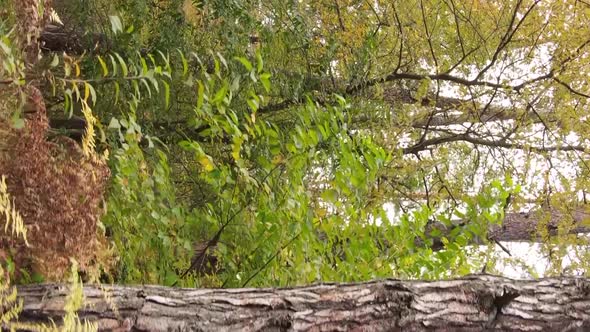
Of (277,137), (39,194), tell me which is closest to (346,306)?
(39,194)

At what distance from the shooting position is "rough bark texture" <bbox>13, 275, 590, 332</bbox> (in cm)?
187

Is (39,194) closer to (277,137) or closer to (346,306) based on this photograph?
(346,306)

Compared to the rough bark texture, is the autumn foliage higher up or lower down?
higher up

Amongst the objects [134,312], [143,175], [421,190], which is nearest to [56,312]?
[134,312]

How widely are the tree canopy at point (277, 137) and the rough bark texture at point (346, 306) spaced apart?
0.18m

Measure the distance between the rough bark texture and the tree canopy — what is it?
0.18m

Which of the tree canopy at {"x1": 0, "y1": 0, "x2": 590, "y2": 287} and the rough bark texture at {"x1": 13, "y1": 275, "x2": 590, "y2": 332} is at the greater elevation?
the tree canopy at {"x1": 0, "y1": 0, "x2": 590, "y2": 287}

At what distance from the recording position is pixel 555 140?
539 cm

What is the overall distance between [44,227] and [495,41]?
14.8ft

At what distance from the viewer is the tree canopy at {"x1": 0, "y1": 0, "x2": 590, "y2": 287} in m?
2.02

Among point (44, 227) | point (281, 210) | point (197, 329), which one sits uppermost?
point (281, 210)

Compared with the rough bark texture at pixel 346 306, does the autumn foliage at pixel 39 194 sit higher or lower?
higher

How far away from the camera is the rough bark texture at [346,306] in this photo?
1874 millimetres

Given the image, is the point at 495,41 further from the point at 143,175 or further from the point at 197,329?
the point at 197,329
